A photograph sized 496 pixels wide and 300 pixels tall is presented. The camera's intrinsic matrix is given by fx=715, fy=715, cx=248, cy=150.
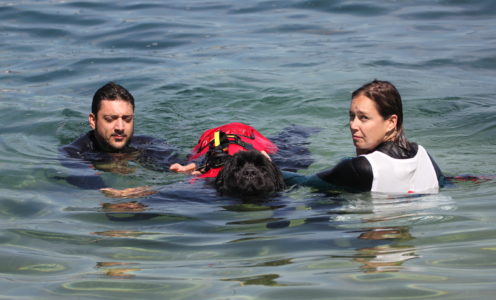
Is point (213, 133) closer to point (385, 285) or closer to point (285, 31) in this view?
point (385, 285)

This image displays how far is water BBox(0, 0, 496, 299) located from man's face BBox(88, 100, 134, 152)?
53 centimetres

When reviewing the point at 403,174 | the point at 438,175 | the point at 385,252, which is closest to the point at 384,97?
the point at 403,174

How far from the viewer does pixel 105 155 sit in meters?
8.08

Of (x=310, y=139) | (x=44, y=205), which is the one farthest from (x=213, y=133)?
(x=44, y=205)

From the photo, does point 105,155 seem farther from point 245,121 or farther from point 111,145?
point 245,121

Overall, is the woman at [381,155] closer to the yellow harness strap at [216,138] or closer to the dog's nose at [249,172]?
the dog's nose at [249,172]

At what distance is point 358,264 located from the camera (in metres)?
4.23

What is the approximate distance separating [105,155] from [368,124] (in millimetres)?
3459

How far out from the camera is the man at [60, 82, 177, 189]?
7.88m

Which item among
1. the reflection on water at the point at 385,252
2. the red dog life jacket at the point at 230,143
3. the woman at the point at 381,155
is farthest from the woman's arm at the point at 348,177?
the red dog life jacket at the point at 230,143

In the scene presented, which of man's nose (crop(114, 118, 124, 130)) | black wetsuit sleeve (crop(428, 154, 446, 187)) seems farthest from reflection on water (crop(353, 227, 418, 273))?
→ man's nose (crop(114, 118, 124, 130))

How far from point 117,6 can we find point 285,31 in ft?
18.6

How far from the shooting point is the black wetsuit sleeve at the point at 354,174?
565cm

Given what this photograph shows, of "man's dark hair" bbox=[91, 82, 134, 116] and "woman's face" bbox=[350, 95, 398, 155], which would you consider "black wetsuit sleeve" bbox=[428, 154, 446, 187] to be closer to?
"woman's face" bbox=[350, 95, 398, 155]
